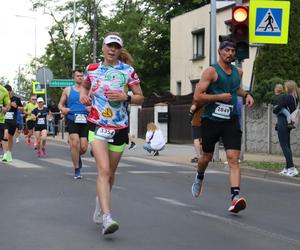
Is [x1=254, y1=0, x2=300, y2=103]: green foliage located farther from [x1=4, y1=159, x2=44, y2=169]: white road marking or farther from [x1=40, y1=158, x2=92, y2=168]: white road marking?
[x1=4, y1=159, x2=44, y2=169]: white road marking

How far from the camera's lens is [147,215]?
7734mm

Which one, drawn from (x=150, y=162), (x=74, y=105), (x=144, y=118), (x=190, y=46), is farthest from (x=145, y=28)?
(x=74, y=105)

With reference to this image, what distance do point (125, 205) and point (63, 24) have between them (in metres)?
51.9

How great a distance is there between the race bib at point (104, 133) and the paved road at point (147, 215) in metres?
0.96

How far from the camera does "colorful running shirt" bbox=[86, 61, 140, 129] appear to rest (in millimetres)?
6531

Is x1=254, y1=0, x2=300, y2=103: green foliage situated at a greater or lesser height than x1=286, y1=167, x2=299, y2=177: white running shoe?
greater

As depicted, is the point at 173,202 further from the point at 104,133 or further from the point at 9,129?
the point at 9,129

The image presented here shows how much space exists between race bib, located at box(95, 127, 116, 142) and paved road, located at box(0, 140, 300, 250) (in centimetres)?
96

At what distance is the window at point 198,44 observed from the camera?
36.0 metres

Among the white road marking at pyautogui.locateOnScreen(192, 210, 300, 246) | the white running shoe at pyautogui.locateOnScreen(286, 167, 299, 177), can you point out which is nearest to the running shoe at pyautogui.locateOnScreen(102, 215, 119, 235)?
the white road marking at pyautogui.locateOnScreen(192, 210, 300, 246)

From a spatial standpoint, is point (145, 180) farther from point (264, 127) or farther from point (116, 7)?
point (116, 7)

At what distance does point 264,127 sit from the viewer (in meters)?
20.7

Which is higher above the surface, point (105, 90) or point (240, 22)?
point (240, 22)

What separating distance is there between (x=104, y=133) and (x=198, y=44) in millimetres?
30434
